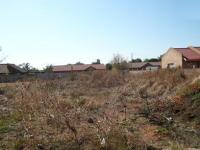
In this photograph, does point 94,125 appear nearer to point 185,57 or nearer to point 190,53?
point 185,57

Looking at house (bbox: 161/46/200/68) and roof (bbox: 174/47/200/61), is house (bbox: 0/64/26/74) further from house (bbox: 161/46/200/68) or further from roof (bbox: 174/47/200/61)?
roof (bbox: 174/47/200/61)

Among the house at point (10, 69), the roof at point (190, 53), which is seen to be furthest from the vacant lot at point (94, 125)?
the house at point (10, 69)

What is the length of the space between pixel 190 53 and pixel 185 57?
122 centimetres

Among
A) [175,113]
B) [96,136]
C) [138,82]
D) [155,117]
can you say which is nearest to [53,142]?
A: [96,136]

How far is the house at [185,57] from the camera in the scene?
46312mm

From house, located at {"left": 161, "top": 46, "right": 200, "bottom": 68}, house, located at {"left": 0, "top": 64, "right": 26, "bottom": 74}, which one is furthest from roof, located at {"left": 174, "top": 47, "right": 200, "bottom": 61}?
house, located at {"left": 0, "top": 64, "right": 26, "bottom": 74}

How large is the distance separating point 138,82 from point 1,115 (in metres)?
15.9

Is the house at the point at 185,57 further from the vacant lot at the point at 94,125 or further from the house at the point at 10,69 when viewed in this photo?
the vacant lot at the point at 94,125

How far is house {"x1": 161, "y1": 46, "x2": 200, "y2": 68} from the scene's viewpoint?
4631cm

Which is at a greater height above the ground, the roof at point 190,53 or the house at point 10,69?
the roof at point 190,53

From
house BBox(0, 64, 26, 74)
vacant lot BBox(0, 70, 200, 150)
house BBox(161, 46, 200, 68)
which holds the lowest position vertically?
vacant lot BBox(0, 70, 200, 150)

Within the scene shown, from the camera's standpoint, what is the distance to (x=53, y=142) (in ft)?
26.8

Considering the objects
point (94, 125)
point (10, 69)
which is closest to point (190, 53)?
point (10, 69)

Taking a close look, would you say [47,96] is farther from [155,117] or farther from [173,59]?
[173,59]
